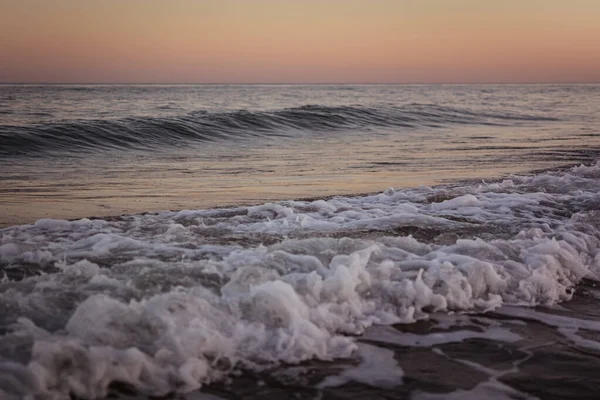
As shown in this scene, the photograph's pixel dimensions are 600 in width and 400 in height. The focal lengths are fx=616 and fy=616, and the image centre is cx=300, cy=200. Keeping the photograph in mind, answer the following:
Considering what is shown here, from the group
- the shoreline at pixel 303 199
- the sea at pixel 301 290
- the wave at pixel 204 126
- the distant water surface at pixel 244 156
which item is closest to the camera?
the sea at pixel 301 290

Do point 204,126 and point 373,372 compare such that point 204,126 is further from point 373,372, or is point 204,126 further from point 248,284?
point 373,372

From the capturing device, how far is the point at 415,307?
356 centimetres

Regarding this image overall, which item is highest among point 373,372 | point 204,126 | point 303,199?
point 204,126

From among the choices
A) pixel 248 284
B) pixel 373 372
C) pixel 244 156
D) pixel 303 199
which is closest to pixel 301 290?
pixel 248 284

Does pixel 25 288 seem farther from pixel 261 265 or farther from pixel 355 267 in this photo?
pixel 355 267

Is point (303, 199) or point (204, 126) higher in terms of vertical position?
point (204, 126)

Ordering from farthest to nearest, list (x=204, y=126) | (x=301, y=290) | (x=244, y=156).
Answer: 1. (x=204, y=126)
2. (x=244, y=156)
3. (x=301, y=290)

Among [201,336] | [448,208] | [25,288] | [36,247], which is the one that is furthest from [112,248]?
[448,208]

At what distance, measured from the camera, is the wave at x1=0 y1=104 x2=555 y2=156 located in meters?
13.0

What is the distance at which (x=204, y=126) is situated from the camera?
55.5 ft

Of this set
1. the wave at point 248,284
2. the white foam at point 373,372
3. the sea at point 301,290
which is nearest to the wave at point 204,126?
the sea at point 301,290

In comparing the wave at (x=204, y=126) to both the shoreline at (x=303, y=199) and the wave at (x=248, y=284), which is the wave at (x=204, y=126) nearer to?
the shoreline at (x=303, y=199)

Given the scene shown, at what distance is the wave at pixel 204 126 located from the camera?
13.0 m

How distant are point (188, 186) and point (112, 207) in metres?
1.78
